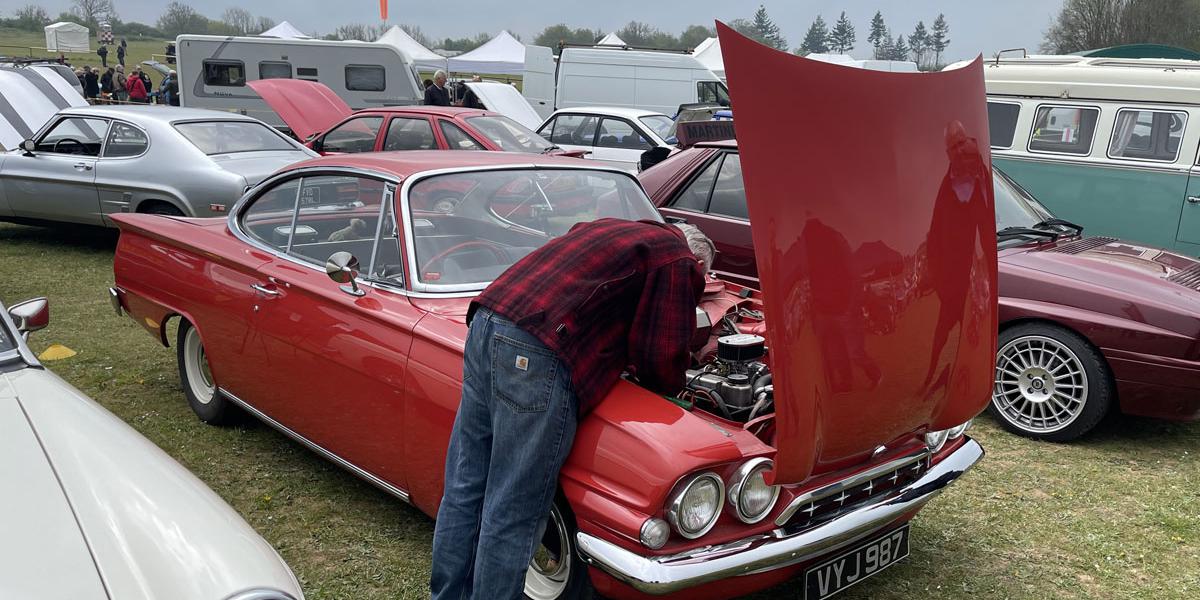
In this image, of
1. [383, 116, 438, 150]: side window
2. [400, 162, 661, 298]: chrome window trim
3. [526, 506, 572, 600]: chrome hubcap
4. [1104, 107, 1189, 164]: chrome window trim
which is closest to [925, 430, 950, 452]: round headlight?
[526, 506, 572, 600]: chrome hubcap

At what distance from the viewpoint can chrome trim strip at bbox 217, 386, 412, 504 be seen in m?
3.57

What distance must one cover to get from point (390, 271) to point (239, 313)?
1000 mm

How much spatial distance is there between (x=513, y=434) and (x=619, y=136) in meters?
10.8

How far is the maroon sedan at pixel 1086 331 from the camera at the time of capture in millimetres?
4801

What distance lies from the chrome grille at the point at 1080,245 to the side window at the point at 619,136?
7.60 meters

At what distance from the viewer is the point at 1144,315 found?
4832mm

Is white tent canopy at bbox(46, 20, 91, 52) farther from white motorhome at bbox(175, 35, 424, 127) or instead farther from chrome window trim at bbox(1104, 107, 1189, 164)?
chrome window trim at bbox(1104, 107, 1189, 164)

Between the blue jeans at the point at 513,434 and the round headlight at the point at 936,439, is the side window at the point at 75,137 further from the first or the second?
the round headlight at the point at 936,439

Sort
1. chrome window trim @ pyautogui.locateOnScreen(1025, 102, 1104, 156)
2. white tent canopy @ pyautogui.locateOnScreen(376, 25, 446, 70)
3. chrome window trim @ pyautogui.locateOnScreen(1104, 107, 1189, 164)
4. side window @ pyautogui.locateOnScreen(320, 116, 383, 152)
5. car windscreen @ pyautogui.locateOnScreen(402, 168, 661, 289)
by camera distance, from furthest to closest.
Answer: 1. white tent canopy @ pyautogui.locateOnScreen(376, 25, 446, 70)
2. side window @ pyautogui.locateOnScreen(320, 116, 383, 152)
3. chrome window trim @ pyautogui.locateOnScreen(1025, 102, 1104, 156)
4. chrome window trim @ pyautogui.locateOnScreen(1104, 107, 1189, 164)
5. car windscreen @ pyautogui.locateOnScreen(402, 168, 661, 289)

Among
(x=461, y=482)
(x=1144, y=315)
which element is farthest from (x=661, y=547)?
(x=1144, y=315)

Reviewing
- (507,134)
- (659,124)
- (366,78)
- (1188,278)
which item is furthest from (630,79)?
(1188,278)

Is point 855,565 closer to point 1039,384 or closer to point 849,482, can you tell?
point 849,482

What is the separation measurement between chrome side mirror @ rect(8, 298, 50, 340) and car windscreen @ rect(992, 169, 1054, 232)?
17.2 feet

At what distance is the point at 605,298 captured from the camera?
106 inches
